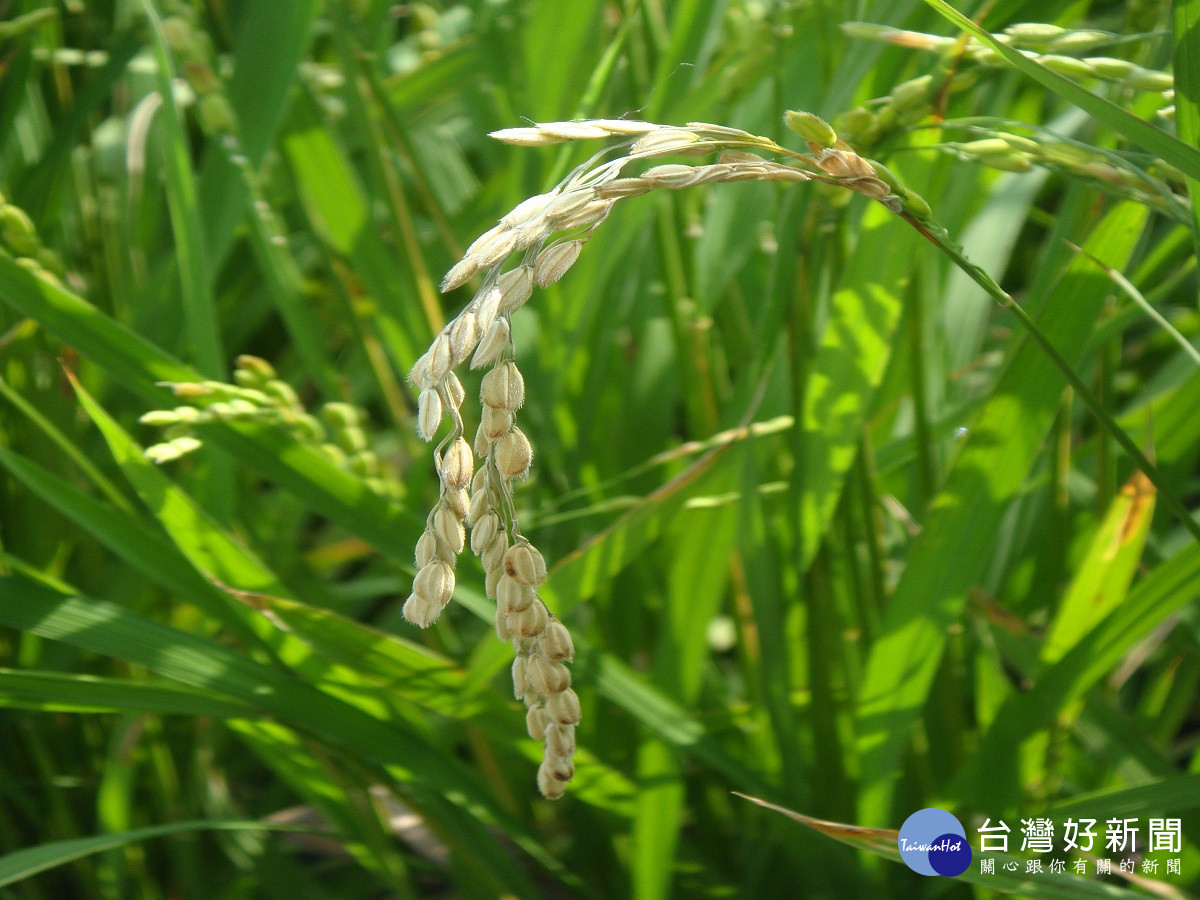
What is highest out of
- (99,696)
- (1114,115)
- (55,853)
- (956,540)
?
(1114,115)

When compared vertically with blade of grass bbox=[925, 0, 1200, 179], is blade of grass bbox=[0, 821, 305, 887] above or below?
below

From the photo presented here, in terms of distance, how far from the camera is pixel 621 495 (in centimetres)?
134

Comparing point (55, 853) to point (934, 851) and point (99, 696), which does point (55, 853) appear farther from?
point (934, 851)

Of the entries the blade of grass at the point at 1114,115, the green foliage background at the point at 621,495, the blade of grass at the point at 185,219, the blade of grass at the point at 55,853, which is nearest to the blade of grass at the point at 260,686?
the green foliage background at the point at 621,495

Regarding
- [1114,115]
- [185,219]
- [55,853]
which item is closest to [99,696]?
[55,853]

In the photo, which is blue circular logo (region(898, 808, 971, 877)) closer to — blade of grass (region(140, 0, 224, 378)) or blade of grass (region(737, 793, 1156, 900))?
blade of grass (region(737, 793, 1156, 900))

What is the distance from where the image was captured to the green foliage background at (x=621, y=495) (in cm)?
99

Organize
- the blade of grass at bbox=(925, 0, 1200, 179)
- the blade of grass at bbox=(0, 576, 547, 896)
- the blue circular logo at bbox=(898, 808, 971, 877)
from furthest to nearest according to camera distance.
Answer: the blade of grass at bbox=(0, 576, 547, 896) → the blue circular logo at bbox=(898, 808, 971, 877) → the blade of grass at bbox=(925, 0, 1200, 179)

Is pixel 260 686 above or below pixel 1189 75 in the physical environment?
below

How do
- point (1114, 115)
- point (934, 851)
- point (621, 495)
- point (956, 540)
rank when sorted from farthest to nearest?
point (621, 495)
point (956, 540)
point (934, 851)
point (1114, 115)

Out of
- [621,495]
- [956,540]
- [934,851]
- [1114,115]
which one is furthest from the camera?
[621,495]


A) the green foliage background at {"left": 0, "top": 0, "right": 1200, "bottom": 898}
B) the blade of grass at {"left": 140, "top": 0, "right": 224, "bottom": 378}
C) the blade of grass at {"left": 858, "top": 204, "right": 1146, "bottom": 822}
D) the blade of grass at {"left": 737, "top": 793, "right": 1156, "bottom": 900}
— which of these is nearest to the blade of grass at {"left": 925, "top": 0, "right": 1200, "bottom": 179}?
the green foliage background at {"left": 0, "top": 0, "right": 1200, "bottom": 898}

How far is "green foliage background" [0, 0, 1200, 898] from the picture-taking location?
3.23 ft

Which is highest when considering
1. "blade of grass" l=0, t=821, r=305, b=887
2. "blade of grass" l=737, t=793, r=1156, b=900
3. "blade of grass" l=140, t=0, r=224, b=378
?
"blade of grass" l=140, t=0, r=224, b=378
